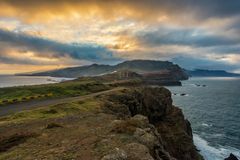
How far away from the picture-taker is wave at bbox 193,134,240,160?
200ft

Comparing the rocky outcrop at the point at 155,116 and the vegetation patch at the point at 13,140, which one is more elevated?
the vegetation patch at the point at 13,140

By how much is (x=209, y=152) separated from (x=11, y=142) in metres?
56.7

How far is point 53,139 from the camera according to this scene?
2064 centimetres

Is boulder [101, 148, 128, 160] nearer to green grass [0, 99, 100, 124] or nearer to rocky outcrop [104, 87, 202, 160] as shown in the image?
rocky outcrop [104, 87, 202, 160]

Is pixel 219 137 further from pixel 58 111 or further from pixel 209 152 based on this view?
pixel 58 111

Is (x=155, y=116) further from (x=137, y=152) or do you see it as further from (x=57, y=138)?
(x=137, y=152)

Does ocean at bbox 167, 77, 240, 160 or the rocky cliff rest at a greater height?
the rocky cliff

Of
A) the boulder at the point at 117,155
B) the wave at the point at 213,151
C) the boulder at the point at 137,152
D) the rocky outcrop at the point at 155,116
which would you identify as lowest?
the wave at the point at 213,151

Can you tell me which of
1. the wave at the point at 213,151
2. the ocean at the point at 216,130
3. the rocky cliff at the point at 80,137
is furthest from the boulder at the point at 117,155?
the ocean at the point at 216,130

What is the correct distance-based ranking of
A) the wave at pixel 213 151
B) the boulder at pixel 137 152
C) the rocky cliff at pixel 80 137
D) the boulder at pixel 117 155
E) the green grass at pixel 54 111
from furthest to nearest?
the wave at pixel 213 151 → the green grass at pixel 54 111 → the rocky cliff at pixel 80 137 → the boulder at pixel 137 152 → the boulder at pixel 117 155

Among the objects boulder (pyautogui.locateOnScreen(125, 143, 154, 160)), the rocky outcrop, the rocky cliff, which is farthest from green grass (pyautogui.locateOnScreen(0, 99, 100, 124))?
boulder (pyautogui.locateOnScreen(125, 143, 154, 160))

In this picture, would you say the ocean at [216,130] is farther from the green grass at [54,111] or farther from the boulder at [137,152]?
the boulder at [137,152]

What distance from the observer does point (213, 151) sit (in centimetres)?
6481

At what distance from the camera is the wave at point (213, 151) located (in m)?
61.1
